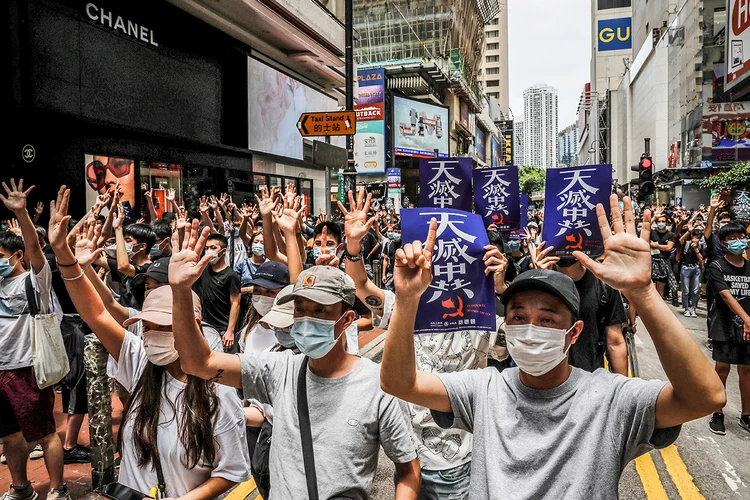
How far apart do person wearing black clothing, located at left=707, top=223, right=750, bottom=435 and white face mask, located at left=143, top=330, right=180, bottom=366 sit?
5.37 meters

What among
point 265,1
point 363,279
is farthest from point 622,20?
point 363,279

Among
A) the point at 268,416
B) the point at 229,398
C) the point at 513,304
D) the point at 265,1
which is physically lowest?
the point at 268,416

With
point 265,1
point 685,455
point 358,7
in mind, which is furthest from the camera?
point 358,7

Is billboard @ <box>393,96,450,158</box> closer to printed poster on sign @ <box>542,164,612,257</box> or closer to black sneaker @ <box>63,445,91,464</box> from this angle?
printed poster on sign @ <box>542,164,612,257</box>

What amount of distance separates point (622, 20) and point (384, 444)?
98.5 metres

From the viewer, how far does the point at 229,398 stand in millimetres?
2574

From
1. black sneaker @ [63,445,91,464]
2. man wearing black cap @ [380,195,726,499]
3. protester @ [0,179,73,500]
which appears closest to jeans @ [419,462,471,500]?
man wearing black cap @ [380,195,726,499]

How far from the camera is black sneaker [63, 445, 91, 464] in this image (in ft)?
16.1

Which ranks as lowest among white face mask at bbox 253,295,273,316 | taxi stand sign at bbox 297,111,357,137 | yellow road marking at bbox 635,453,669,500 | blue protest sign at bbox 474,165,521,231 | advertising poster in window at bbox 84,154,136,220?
yellow road marking at bbox 635,453,669,500

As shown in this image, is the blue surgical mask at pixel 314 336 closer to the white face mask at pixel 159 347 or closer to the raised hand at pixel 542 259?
the white face mask at pixel 159 347

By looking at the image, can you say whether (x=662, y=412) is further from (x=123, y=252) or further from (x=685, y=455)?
(x=123, y=252)

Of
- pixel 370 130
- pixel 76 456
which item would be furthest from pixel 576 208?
pixel 370 130

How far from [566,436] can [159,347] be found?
1.67 meters

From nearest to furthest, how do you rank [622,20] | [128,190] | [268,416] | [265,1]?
[268,416]
[128,190]
[265,1]
[622,20]
